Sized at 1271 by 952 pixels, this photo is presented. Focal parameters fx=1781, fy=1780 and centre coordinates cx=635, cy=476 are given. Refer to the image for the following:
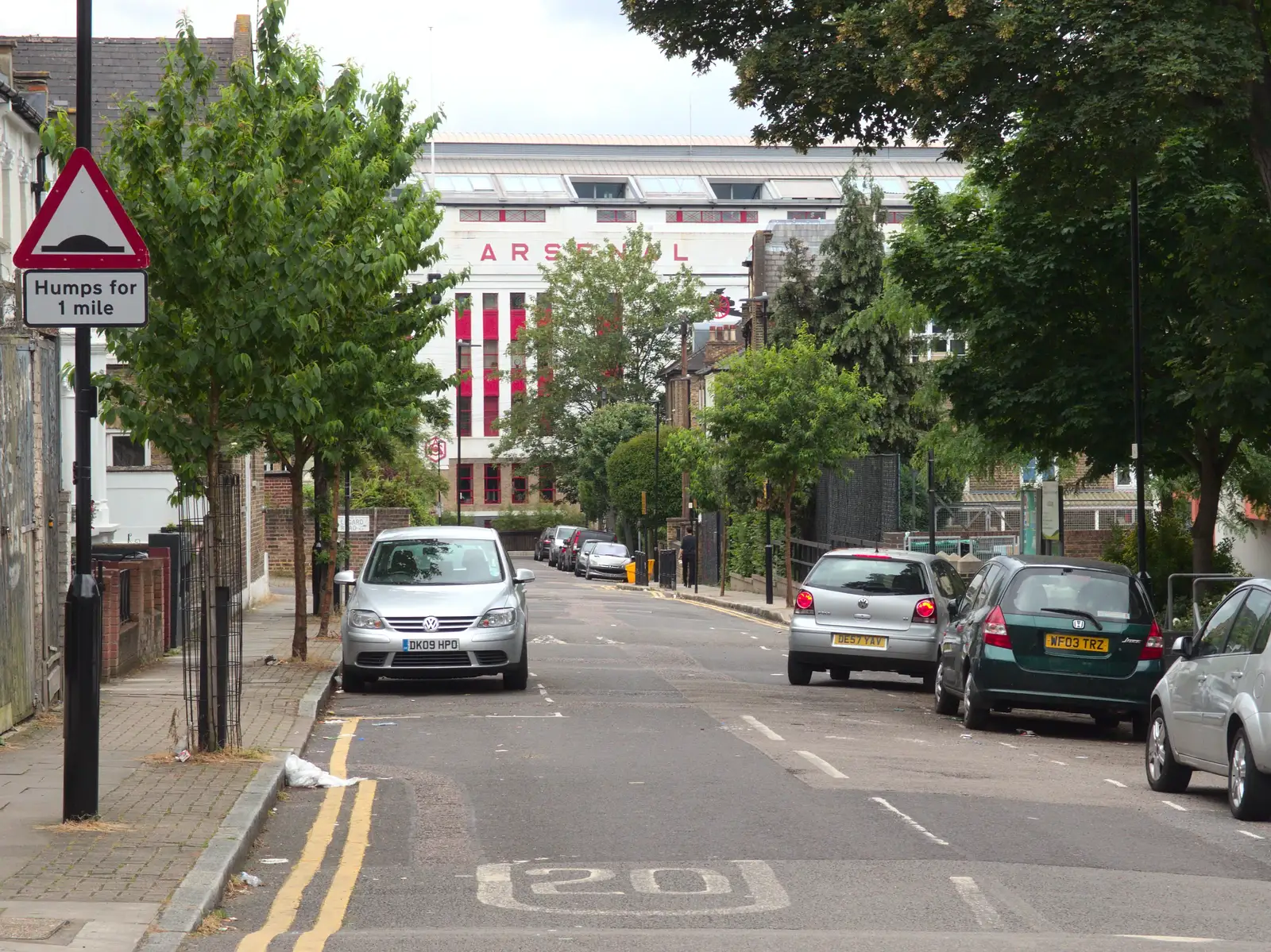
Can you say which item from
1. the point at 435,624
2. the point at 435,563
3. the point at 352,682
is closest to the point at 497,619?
the point at 435,624

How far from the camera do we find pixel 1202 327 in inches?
757

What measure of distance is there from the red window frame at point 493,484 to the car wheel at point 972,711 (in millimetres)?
93156

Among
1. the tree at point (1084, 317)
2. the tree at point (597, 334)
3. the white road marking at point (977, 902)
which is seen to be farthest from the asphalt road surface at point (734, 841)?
the tree at point (597, 334)

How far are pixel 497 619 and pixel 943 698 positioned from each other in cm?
460

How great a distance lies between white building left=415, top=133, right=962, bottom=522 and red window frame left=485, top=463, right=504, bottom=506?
7cm

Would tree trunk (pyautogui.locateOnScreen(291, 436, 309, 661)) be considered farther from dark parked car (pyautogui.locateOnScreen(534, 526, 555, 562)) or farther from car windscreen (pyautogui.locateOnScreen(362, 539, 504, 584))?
dark parked car (pyautogui.locateOnScreen(534, 526, 555, 562))

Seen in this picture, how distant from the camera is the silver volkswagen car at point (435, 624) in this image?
1822 centimetres

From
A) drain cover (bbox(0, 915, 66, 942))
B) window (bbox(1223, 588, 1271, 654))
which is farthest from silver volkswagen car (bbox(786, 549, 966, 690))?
drain cover (bbox(0, 915, 66, 942))

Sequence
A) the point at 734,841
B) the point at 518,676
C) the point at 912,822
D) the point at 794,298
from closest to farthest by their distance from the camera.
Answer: the point at 734,841, the point at 912,822, the point at 518,676, the point at 794,298

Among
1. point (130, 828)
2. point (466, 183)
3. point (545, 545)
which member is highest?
point (466, 183)

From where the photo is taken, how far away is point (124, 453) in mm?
37312

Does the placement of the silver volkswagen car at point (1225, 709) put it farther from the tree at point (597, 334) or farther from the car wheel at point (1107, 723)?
the tree at point (597, 334)

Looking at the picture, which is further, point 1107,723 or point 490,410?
point 490,410

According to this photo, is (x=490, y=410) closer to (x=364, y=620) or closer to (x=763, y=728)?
(x=364, y=620)
